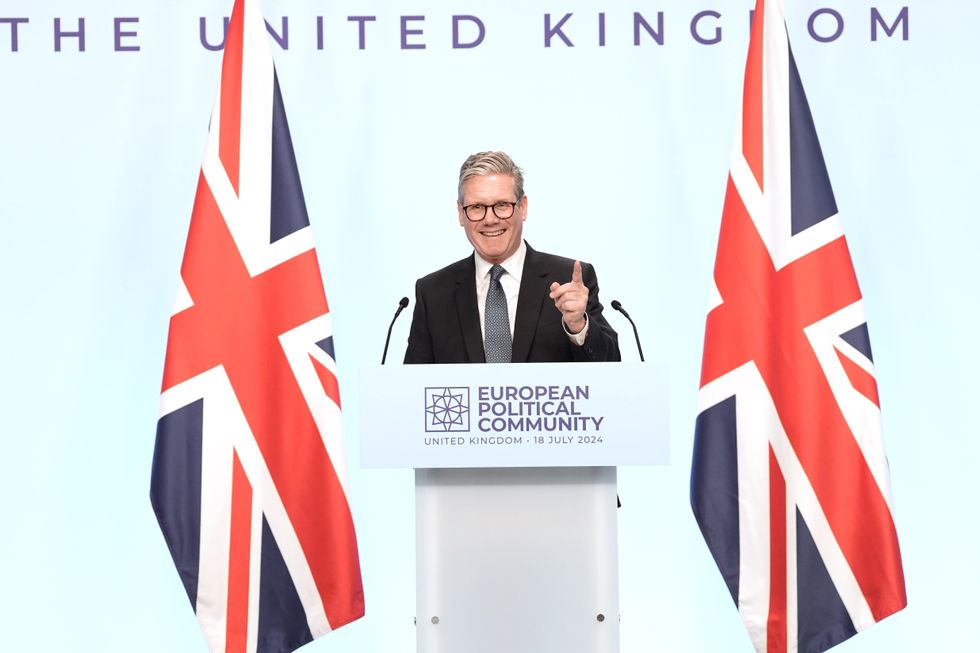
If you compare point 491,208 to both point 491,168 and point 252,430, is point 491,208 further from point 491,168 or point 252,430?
point 252,430

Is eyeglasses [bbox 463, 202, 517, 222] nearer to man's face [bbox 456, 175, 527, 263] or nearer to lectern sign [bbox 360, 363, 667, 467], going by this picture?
man's face [bbox 456, 175, 527, 263]

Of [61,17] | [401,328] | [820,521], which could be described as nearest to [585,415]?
[820,521]

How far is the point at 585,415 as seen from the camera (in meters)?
2.58

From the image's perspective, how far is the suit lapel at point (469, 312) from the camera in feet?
10.0

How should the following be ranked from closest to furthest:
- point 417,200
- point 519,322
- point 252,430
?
point 519,322 → point 252,430 → point 417,200

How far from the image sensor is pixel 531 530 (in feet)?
8.71

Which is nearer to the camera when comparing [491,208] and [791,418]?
[491,208]

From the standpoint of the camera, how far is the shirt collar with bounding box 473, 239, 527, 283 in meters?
3.17

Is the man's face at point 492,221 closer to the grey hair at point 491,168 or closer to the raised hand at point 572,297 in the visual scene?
the grey hair at point 491,168

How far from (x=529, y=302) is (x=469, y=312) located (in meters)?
0.16

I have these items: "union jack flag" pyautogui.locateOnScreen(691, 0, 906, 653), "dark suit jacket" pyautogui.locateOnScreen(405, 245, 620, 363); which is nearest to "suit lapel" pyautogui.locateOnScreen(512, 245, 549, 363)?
"dark suit jacket" pyautogui.locateOnScreen(405, 245, 620, 363)

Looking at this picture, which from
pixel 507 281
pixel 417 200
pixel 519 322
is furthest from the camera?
pixel 417 200

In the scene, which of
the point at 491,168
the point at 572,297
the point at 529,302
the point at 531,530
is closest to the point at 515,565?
the point at 531,530

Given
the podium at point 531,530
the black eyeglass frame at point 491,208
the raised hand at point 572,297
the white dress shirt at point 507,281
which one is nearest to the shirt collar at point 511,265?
the white dress shirt at point 507,281
